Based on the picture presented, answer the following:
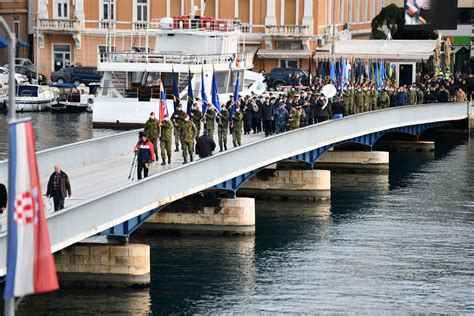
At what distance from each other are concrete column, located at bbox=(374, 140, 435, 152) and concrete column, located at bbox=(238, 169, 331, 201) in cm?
1977

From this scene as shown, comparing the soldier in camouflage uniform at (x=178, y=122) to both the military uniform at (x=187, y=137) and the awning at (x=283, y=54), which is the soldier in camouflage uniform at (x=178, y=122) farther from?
the awning at (x=283, y=54)

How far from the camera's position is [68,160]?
46.7 meters

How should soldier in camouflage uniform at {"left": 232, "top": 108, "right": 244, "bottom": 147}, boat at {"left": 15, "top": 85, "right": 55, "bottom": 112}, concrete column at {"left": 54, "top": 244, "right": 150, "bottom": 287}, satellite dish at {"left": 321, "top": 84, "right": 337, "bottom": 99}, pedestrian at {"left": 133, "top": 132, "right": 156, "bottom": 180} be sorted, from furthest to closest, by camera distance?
boat at {"left": 15, "top": 85, "right": 55, "bottom": 112} → satellite dish at {"left": 321, "top": 84, "right": 337, "bottom": 99} → soldier in camouflage uniform at {"left": 232, "top": 108, "right": 244, "bottom": 147} → pedestrian at {"left": 133, "top": 132, "right": 156, "bottom": 180} → concrete column at {"left": 54, "top": 244, "right": 150, "bottom": 287}

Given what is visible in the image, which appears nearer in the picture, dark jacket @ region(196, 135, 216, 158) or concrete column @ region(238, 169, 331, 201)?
dark jacket @ region(196, 135, 216, 158)

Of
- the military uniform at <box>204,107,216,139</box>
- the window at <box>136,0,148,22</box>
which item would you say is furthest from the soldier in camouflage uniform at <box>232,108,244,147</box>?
the window at <box>136,0,148,22</box>

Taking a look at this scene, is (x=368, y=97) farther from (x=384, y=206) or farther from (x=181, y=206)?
(x=181, y=206)

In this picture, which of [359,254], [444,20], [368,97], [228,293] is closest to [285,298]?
[228,293]

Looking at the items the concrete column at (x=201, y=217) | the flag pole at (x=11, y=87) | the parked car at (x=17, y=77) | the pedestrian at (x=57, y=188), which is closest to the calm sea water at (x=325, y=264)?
the concrete column at (x=201, y=217)

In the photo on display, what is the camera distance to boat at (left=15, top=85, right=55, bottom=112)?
98.0 metres

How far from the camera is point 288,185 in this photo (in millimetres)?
58375

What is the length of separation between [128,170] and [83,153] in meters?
1.90

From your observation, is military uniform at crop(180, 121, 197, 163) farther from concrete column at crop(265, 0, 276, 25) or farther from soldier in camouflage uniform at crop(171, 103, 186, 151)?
concrete column at crop(265, 0, 276, 25)

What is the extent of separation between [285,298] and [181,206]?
1014 centimetres

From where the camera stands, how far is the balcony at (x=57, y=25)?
4363 inches
